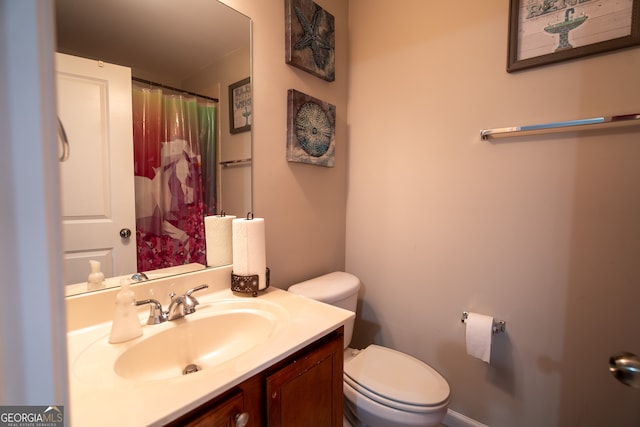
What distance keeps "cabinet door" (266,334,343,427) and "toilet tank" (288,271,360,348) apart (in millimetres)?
332

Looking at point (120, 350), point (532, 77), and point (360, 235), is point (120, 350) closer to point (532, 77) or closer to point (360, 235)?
point (360, 235)

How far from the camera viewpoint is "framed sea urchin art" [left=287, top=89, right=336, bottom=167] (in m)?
1.33

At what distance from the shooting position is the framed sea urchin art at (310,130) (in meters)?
1.33

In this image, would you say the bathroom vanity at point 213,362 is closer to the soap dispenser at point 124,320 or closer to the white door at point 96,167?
the soap dispenser at point 124,320

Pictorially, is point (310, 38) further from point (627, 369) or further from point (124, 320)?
point (627, 369)

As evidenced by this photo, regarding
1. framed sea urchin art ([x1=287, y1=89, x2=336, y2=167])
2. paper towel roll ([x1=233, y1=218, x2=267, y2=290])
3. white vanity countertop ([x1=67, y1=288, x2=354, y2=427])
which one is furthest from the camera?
framed sea urchin art ([x1=287, y1=89, x2=336, y2=167])

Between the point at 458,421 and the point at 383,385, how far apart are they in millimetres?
646

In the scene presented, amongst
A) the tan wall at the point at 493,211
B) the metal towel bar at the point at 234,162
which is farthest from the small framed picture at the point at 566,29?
the metal towel bar at the point at 234,162

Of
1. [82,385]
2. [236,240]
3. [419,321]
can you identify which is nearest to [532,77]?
[419,321]

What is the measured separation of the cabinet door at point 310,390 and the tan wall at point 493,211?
2.39 ft

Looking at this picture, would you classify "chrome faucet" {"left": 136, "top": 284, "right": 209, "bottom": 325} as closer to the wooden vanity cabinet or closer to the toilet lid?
the wooden vanity cabinet

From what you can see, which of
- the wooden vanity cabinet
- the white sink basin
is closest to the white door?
the white sink basin

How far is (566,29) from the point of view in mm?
1075

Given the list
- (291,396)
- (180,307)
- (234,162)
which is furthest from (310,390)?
(234,162)
